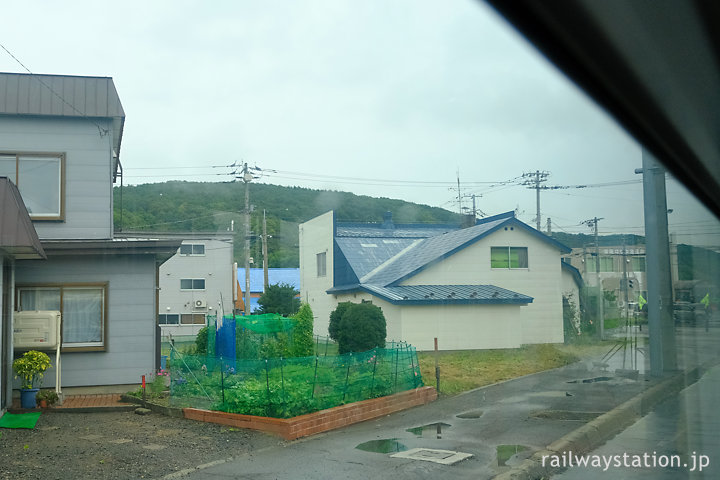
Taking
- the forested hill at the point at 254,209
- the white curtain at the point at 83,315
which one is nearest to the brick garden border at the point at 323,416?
the white curtain at the point at 83,315

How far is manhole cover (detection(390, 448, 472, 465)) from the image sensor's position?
6.63m

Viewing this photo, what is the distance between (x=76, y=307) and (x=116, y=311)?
0.72 metres

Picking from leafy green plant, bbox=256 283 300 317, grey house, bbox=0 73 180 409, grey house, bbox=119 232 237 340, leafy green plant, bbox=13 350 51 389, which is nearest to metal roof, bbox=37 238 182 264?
grey house, bbox=0 73 180 409

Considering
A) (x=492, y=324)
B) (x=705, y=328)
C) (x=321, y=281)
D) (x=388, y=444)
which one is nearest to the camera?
(x=705, y=328)

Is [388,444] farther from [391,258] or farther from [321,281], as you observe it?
[321,281]

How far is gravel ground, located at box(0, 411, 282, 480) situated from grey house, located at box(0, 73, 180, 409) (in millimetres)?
1556

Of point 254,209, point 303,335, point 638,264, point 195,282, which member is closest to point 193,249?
point 195,282

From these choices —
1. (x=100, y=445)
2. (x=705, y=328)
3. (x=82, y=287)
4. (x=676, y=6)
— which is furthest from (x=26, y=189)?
(x=676, y=6)

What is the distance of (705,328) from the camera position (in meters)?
6.48

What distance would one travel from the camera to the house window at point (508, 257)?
34.2ft

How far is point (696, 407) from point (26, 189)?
1199 cm

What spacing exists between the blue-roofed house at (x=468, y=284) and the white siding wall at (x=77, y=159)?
566cm

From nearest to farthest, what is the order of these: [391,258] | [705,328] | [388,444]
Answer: [705,328] → [388,444] → [391,258]

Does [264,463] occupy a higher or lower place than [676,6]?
lower
